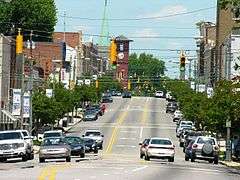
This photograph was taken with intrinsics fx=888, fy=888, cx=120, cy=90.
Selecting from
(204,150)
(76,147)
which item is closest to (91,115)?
(76,147)

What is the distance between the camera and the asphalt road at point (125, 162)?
33.7 m

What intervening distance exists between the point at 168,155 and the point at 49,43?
102 meters

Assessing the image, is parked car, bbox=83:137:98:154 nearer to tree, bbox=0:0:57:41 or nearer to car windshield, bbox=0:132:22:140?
car windshield, bbox=0:132:22:140

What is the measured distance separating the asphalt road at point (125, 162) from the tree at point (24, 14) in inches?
679

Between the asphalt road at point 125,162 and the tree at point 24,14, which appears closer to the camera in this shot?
the asphalt road at point 125,162

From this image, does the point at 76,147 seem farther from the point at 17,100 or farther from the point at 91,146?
the point at 17,100

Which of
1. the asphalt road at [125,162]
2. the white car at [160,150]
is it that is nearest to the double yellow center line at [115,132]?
the asphalt road at [125,162]

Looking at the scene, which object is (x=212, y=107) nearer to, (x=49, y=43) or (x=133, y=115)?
(x=133, y=115)

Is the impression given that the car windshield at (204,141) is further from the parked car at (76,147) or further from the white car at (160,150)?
the parked car at (76,147)

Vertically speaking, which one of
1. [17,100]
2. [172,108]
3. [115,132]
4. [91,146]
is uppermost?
[17,100]

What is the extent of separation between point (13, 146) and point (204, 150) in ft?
38.1

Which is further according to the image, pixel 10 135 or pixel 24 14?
pixel 24 14

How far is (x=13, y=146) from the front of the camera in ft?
169

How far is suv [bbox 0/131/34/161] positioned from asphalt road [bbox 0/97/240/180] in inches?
40.1
